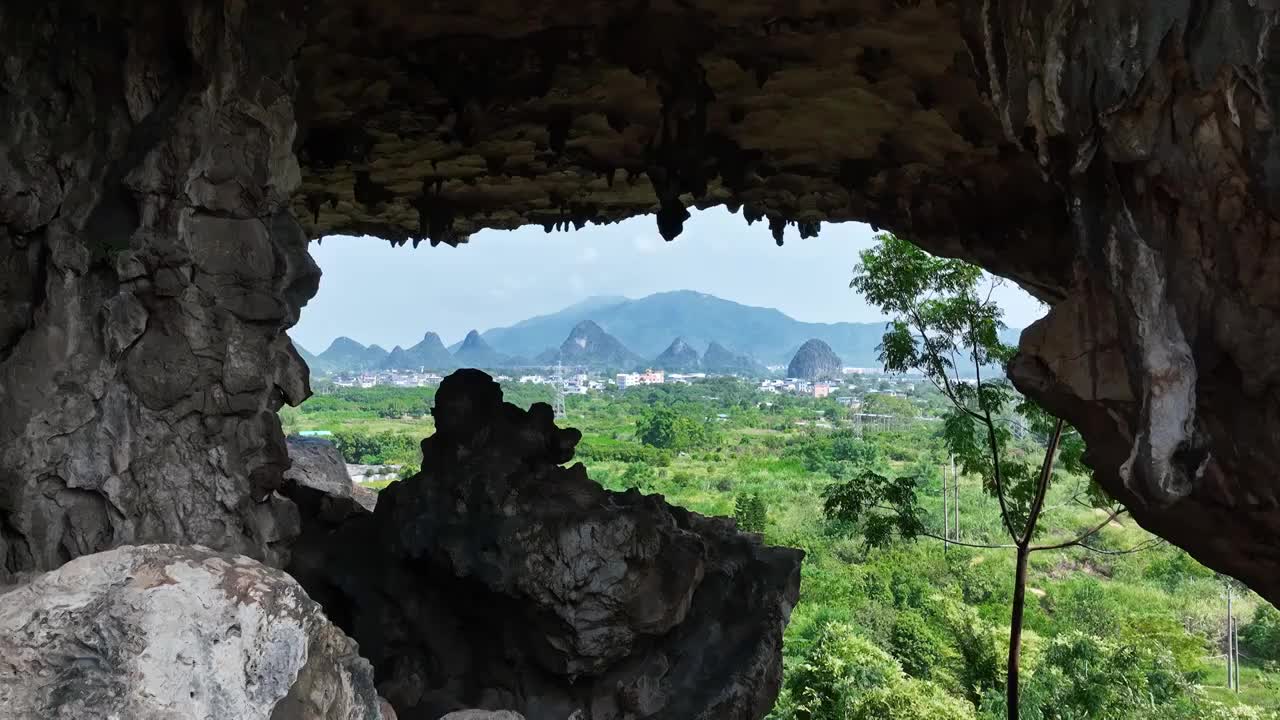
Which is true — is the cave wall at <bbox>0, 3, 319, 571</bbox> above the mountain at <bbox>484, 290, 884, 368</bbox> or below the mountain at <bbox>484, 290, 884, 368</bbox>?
below

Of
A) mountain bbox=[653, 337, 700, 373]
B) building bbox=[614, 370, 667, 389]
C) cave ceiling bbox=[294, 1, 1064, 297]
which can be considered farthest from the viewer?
mountain bbox=[653, 337, 700, 373]

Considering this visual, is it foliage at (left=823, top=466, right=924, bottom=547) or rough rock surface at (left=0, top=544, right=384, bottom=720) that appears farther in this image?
foliage at (left=823, top=466, right=924, bottom=547)

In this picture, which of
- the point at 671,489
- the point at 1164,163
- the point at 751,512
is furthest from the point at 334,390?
the point at 1164,163

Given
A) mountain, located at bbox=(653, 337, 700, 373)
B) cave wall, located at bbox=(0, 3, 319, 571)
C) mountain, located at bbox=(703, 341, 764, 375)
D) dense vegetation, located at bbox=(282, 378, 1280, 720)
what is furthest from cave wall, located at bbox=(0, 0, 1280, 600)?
mountain, located at bbox=(703, 341, 764, 375)

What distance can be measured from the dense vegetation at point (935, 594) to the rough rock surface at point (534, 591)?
4146 mm

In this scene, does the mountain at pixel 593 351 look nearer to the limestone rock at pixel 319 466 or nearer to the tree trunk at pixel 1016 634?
the limestone rock at pixel 319 466

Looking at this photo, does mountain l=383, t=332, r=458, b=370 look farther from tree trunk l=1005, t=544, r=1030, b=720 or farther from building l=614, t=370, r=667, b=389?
tree trunk l=1005, t=544, r=1030, b=720

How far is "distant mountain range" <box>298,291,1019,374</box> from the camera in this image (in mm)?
93562

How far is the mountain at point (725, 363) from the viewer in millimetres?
100438

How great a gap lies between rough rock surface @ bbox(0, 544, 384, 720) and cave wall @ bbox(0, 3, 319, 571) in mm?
1923

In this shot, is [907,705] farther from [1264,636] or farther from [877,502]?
[1264,636]

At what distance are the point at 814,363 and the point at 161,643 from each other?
76239 millimetres

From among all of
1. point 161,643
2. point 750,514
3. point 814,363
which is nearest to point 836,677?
point 750,514

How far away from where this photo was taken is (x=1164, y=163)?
3412mm
